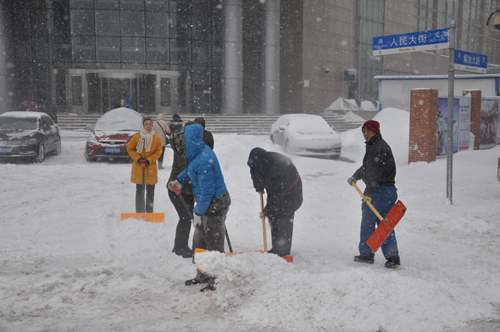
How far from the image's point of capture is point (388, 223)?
202 inches

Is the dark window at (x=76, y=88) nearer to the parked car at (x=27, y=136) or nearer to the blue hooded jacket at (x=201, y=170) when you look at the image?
the parked car at (x=27, y=136)

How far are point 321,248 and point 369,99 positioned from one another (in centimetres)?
3297

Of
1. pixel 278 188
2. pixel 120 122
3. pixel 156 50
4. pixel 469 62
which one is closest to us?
pixel 278 188

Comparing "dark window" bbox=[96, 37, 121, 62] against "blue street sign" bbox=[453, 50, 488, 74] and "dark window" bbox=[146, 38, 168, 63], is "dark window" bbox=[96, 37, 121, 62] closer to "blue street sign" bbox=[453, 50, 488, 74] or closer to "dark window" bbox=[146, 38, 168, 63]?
"dark window" bbox=[146, 38, 168, 63]

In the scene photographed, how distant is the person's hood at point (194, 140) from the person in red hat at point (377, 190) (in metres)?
2.05

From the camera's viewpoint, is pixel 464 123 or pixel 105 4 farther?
pixel 105 4

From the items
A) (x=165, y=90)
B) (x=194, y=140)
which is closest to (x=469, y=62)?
A: (x=194, y=140)

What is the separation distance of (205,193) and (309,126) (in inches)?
457

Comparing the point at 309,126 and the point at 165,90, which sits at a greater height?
the point at 165,90

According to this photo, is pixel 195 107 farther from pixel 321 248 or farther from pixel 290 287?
pixel 290 287

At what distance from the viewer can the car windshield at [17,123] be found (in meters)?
13.8

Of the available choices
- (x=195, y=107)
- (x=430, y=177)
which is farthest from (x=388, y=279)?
(x=195, y=107)

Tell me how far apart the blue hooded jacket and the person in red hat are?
71.8 inches

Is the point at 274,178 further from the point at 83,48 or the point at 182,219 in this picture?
the point at 83,48
